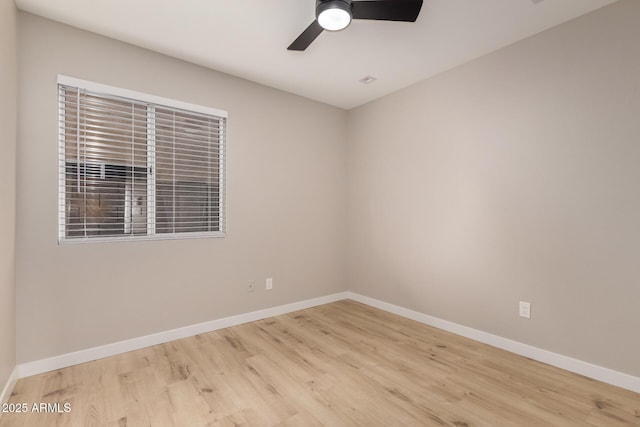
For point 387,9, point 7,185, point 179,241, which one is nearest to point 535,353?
point 387,9

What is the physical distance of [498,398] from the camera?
1956 mm

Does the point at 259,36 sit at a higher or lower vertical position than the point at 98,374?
higher

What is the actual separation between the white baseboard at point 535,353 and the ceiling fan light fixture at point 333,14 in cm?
278

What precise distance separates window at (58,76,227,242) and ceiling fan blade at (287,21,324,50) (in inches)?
49.4

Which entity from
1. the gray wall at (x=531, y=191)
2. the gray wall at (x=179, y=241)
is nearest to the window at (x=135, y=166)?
the gray wall at (x=179, y=241)

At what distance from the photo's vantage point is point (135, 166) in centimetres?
264

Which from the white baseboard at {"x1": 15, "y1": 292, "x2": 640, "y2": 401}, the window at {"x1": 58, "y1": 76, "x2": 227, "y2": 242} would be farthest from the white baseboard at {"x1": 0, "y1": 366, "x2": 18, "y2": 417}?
the window at {"x1": 58, "y1": 76, "x2": 227, "y2": 242}

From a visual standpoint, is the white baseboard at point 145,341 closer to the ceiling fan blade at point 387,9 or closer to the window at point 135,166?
the window at point 135,166

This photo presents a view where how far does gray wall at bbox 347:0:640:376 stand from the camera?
2.10 metres

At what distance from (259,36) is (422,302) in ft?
9.78

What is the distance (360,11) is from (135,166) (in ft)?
7.07

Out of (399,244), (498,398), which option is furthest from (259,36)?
(498,398)

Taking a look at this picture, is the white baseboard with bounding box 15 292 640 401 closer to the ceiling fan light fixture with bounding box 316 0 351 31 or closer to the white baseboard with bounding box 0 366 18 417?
the white baseboard with bounding box 0 366 18 417

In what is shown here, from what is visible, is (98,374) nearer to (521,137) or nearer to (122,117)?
(122,117)
